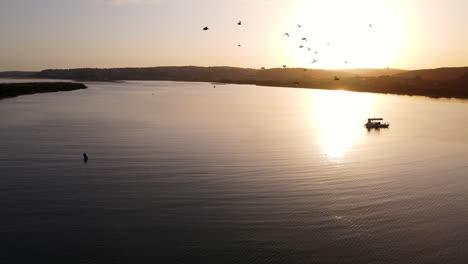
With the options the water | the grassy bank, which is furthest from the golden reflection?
the grassy bank

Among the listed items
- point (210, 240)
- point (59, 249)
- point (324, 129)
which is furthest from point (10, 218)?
point (324, 129)

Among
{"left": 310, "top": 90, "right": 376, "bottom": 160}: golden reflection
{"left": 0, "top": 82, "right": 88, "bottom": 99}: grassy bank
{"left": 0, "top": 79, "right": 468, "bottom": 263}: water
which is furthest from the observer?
{"left": 0, "top": 82, "right": 88, "bottom": 99}: grassy bank

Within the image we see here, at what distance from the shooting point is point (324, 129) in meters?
68.8

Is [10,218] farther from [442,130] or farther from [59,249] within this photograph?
[442,130]

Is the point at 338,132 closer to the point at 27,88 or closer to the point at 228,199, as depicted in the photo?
the point at 228,199

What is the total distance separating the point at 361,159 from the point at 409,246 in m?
23.1

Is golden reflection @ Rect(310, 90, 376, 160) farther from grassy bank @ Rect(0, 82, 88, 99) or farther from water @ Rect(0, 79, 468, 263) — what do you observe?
grassy bank @ Rect(0, 82, 88, 99)

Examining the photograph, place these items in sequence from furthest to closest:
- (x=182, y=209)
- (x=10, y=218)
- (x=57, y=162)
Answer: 1. (x=57, y=162)
2. (x=182, y=209)
3. (x=10, y=218)

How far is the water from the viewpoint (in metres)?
20.8

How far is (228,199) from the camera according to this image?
2809 centimetres

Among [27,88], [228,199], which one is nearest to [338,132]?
[228,199]

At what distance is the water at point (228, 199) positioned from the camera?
20812 mm

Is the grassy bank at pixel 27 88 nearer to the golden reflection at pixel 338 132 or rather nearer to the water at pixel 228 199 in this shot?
the water at pixel 228 199

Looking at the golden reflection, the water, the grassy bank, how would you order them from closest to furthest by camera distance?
the water < the golden reflection < the grassy bank
